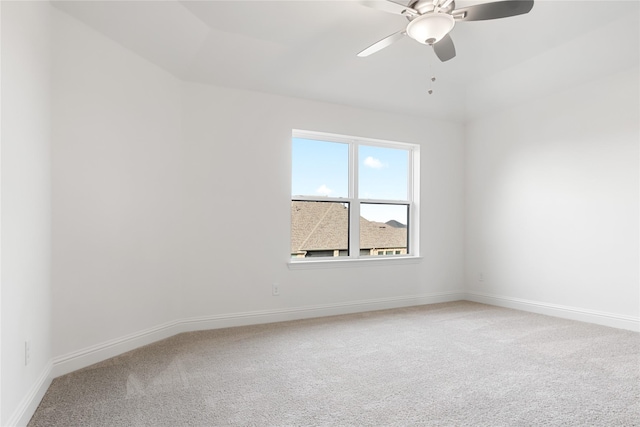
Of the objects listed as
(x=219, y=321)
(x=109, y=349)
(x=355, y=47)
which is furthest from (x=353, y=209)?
(x=109, y=349)

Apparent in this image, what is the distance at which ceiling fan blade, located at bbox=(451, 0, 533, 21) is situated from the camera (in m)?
2.13

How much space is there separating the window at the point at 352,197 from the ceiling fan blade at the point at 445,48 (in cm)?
170

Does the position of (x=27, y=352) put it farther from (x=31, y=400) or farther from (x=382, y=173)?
(x=382, y=173)

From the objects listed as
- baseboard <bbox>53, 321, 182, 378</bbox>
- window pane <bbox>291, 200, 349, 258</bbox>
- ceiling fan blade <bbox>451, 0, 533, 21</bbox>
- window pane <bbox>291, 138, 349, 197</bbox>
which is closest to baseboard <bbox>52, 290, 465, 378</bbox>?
baseboard <bbox>53, 321, 182, 378</bbox>

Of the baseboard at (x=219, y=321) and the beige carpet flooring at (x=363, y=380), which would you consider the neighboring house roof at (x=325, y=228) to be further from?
the beige carpet flooring at (x=363, y=380)

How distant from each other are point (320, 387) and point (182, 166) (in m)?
2.37

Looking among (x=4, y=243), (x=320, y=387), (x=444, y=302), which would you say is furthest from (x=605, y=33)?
(x=4, y=243)

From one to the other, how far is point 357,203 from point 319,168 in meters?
0.66

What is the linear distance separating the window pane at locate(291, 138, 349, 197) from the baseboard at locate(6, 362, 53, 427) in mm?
2645

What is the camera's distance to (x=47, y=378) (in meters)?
2.26

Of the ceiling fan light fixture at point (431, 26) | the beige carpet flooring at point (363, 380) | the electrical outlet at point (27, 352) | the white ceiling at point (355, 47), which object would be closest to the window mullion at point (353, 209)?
the white ceiling at point (355, 47)

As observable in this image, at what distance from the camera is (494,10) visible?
7.32ft

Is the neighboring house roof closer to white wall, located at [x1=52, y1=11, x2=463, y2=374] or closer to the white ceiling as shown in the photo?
white wall, located at [x1=52, y1=11, x2=463, y2=374]

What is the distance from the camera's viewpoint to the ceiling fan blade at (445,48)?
105 inches
